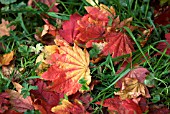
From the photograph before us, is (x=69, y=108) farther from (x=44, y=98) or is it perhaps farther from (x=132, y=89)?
(x=132, y=89)

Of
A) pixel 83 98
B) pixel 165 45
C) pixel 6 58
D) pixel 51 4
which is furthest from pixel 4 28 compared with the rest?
pixel 165 45

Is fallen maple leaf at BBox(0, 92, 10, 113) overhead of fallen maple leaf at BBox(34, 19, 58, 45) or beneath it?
beneath

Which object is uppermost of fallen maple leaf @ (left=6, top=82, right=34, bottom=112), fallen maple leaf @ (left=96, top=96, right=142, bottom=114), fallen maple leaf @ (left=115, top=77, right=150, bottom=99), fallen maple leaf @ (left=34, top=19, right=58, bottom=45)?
fallen maple leaf @ (left=34, top=19, right=58, bottom=45)

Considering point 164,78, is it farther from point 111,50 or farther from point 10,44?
point 10,44

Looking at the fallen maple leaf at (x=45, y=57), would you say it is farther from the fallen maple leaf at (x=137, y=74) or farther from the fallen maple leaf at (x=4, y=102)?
the fallen maple leaf at (x=137, y=74)

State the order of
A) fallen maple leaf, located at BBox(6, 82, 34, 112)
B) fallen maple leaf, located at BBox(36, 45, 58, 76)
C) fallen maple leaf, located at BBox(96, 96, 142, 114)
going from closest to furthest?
fallen maple leaf, located at BBox(96, 96, 142, 114)
fallen maple leaf, located at BBox(6, 82, 34, 112)
fallen maple leaf, located at BBox(36, 45, 58, 76)

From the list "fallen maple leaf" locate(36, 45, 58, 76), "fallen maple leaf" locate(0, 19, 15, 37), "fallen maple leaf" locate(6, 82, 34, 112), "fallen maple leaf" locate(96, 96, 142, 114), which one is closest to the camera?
"fallen maple leaf" locate(96, 96, 142, 114)

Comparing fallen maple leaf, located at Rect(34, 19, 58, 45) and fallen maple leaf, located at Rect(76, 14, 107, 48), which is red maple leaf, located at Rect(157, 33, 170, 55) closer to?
fallen maple leaf, located at Rect(76, 14, 107, 48)

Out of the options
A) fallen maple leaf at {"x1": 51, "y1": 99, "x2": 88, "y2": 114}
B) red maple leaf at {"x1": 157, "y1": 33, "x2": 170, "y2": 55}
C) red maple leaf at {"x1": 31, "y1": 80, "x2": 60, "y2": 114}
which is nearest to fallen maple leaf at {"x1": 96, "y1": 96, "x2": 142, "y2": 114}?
fallen maple leaf at {"x1": 51, "y1": 99, "x2": 88, "y2": 114}
